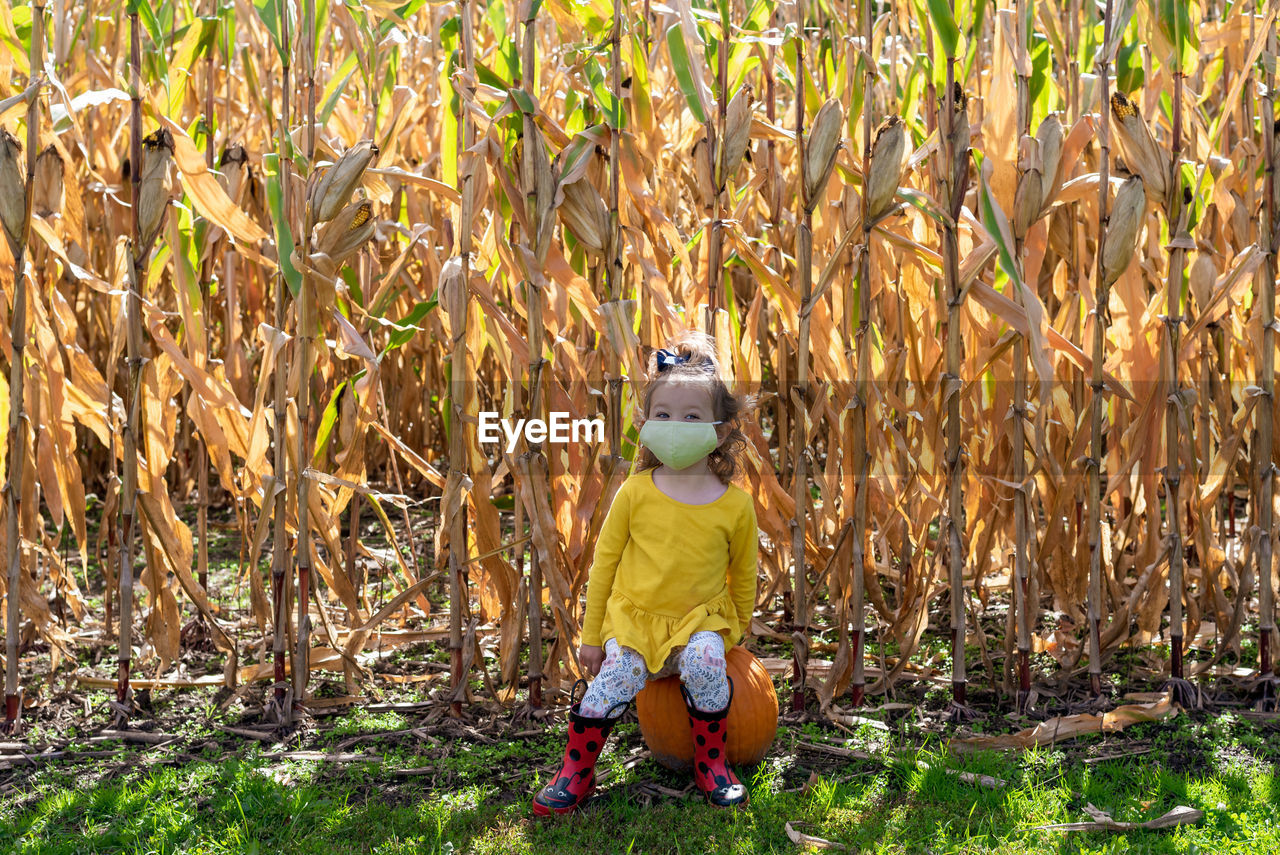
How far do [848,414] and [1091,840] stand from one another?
3.28ft

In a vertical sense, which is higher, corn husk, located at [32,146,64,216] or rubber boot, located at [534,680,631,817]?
corn husk, located at [32,146,64,216]

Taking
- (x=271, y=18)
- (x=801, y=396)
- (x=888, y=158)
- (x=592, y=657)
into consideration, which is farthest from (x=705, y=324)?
(x=271, y=18)

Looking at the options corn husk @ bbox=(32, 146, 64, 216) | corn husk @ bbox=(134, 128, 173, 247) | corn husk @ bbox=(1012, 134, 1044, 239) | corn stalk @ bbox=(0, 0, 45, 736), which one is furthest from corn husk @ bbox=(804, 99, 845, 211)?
corn husk @ bbox=(32, 146, 64, 216)

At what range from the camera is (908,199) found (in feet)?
7.14

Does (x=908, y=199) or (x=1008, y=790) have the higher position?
(x=908, y=199)

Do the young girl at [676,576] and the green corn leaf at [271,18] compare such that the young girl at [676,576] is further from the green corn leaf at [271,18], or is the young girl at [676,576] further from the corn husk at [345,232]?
the green corn leaf at [271,18]

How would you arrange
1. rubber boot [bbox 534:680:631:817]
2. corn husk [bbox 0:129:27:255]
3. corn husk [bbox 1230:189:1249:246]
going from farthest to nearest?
corn husk [bbox 1230:189:1249:246]
corn husk [bbox 0:129:27:255]
rubber boot [bbox 534:680:631:817]

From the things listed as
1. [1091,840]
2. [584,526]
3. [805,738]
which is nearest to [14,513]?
[584,526]

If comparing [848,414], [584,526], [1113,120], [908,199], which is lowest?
[584,526]

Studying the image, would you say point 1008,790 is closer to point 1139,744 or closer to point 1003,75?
point 1139,744

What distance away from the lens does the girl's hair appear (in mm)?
2109

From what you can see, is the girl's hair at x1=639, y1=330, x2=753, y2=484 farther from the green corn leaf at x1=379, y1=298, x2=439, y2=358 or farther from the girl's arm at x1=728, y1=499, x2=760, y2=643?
the green corn leaf at x1=379, y1=298, x2=439, y2=358

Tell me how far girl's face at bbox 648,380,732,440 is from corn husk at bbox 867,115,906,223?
586 mm

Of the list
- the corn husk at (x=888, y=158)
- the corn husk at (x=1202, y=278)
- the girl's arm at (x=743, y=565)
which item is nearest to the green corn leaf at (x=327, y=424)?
the girl's arm at (x=743, y=565)
